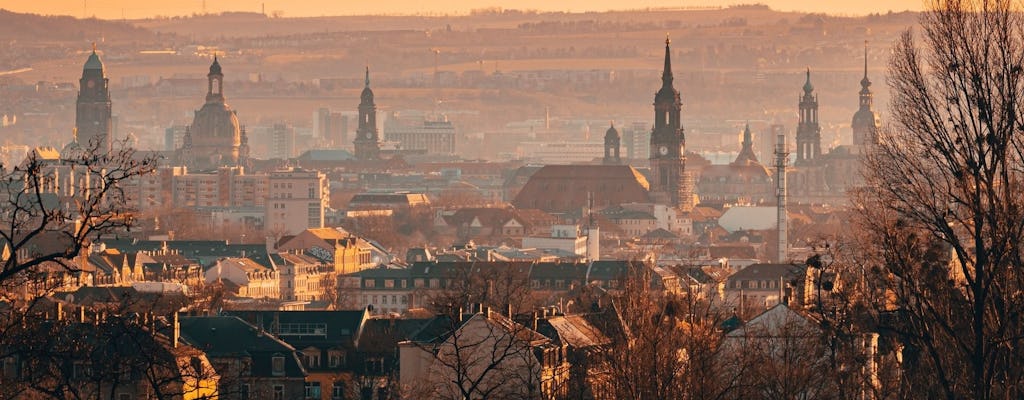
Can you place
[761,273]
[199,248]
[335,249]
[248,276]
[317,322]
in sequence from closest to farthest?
[317,322] < [761,273] < [248,276] < [199,248] < [335,249]

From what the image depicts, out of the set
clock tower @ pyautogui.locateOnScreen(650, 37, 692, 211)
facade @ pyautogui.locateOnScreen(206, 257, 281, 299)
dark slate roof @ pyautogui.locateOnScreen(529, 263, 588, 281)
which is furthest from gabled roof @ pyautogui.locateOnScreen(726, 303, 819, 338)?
clock tower @ pyautogui.locateOnScreen(650, 37, 692, 211)

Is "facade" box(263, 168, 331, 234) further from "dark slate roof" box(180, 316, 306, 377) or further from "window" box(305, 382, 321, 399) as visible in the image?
"window" box(305, 382, 321, 399)

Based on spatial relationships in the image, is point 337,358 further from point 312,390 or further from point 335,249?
point 335,249

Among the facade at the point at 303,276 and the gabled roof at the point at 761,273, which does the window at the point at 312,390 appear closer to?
the facade at the point at 303,276

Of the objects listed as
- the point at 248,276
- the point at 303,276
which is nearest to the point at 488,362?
the point at 248,276

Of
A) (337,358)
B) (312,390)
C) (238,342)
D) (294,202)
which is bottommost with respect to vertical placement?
(312,390)

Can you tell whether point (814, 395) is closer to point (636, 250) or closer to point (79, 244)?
point (79, 244)

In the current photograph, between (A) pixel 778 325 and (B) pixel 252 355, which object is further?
(B) pixel 252 355

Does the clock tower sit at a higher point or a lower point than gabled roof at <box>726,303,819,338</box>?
higher
